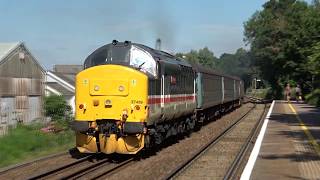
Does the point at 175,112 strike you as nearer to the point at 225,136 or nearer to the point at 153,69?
the point at 153,69

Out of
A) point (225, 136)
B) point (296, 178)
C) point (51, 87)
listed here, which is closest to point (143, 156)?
point (296, 178)

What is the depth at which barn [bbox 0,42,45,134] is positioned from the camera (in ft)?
104

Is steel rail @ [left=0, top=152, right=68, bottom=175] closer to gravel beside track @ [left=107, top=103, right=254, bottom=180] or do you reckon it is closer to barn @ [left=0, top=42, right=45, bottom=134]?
gravel beside track @ [left=107, top=103, right=254, bottom=180]

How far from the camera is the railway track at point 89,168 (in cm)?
1275

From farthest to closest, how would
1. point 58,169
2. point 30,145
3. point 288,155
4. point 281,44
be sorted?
point 281,44 → point 30,145 → point 288,155 → point 58,169

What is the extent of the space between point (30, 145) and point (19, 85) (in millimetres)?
14751

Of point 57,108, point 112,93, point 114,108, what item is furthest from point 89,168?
point 57,108

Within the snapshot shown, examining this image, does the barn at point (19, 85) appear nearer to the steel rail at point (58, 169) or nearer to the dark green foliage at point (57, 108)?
the dark green foliage at point (57, 108)

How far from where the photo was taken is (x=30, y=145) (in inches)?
783

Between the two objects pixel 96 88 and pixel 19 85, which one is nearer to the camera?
pixel 96 88

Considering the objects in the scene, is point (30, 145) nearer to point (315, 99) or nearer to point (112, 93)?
point (112, 93)

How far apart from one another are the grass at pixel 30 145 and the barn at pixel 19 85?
885cm

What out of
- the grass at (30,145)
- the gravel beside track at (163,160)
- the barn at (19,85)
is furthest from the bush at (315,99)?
the grass at (30,145)

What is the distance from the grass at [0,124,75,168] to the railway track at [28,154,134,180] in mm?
2486
